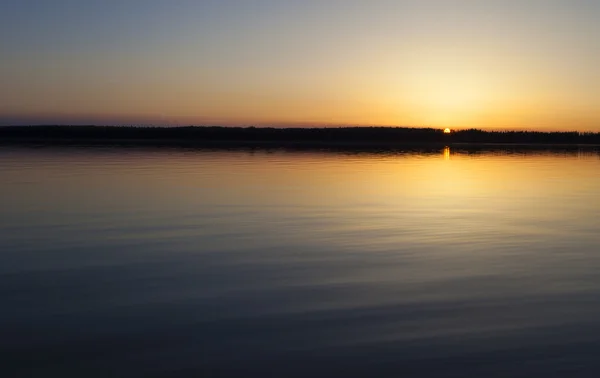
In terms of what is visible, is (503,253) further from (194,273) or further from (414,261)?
(194,273)

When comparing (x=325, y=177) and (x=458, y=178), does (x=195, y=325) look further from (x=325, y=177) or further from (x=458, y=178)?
(x=458, y=178)

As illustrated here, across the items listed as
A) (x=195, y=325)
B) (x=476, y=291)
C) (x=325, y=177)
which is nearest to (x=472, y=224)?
(x=476, y=291)

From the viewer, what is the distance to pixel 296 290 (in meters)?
8.79

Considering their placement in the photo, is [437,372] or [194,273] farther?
[194,273]

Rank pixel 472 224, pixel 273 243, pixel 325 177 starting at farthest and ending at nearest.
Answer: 1. pixel 325 177
2. pixel 472 224
3. pixel 273 243

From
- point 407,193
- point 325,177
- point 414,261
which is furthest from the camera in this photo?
point 325,177

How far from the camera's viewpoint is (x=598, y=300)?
8.39 metres

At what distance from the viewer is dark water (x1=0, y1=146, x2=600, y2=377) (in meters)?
6.20

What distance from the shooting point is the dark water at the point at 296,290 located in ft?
20.4

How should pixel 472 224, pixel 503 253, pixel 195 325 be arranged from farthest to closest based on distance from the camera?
pixel 472 224
pixel 503 253
pixel 195 325

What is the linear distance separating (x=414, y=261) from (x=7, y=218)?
10.1 meters

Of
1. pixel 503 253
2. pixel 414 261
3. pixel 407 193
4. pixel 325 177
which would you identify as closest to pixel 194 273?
pixel 414 261

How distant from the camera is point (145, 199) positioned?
19953 millimetres

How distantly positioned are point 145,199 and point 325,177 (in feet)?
39.7
